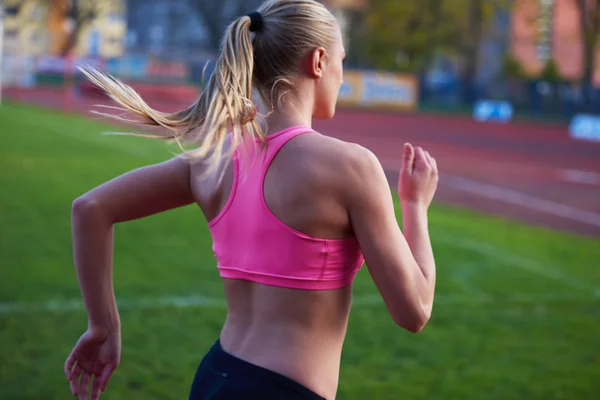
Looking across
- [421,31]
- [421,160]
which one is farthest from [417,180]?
[421,31]

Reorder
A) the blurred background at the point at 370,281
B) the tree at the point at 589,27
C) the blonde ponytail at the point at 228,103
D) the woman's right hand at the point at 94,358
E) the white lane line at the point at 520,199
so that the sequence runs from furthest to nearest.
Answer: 1. the tree at the point at 589,27
2. the white lane line at the point at 520,199
3. the blurred background at the point at 370,281
4. the woman's right hand at the point at 94,358
5. the blonde ponytail at the point at 228,103

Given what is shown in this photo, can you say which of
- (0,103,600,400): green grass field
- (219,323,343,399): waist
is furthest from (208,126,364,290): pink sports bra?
(0,103,600,400): green grass field

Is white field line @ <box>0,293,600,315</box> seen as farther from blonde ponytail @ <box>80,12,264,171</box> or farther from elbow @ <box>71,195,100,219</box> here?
blonde ponytail @ <box>80,12,264,171</box>

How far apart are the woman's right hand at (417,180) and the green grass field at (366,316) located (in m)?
3.05

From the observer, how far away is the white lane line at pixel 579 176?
18.5 meters

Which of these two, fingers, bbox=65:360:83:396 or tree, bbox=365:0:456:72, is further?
tree, bbox=365:0:456:72

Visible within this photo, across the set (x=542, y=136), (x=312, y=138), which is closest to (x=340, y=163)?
(x=312, y=138)

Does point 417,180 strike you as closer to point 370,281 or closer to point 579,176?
point 370,281

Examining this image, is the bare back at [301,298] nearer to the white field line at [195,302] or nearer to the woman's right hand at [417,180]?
the woman's right hand at [417,180]

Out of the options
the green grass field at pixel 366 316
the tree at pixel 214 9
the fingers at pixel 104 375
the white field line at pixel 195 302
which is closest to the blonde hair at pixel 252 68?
the fingers at pixel 104 375

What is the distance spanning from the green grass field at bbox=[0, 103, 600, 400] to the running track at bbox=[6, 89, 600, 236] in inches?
120

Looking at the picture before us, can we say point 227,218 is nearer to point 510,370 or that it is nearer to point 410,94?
point 510,370

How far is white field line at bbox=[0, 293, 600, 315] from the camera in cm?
632

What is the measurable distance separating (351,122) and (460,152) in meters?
9.47
